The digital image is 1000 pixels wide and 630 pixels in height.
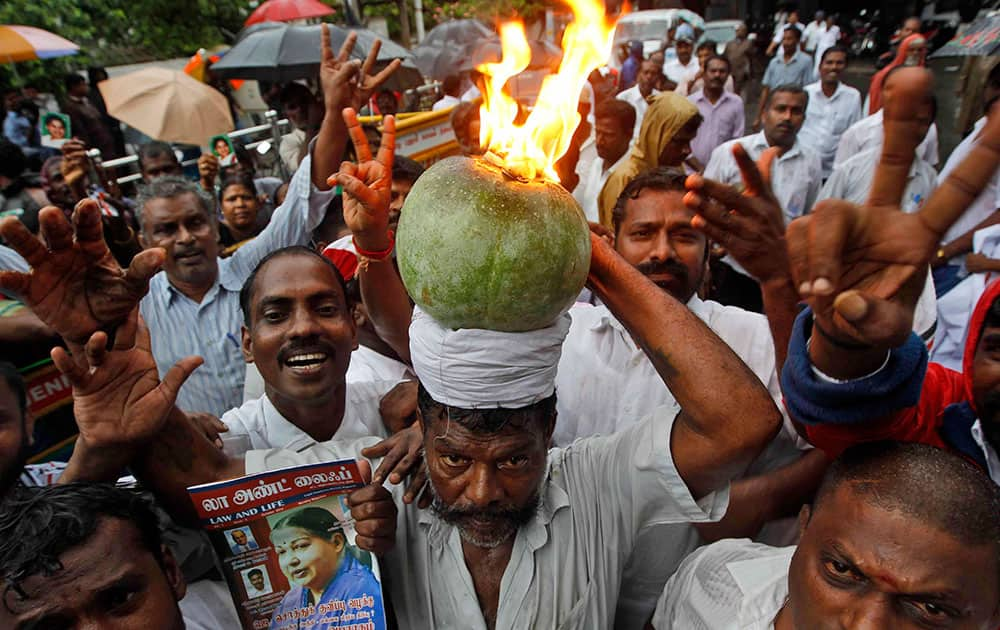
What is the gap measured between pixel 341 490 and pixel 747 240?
1314mm

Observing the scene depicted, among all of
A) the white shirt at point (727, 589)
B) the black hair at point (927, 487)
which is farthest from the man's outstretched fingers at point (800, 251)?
the white shirt at point (727, 589)

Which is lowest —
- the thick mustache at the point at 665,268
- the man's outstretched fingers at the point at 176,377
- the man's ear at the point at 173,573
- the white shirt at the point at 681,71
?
the white shirt at the point at 681,71

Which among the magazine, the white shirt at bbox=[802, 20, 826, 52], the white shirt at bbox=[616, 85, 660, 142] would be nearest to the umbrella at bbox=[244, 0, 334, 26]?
the white shirt at bbox=[616, 85, 660, 142]

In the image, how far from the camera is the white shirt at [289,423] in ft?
8.37

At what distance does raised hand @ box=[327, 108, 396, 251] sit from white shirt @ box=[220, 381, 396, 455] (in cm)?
72

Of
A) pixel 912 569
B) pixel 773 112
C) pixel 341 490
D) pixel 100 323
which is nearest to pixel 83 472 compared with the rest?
pixel 100 323

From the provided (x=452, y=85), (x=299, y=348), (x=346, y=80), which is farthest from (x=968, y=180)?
(x=452, y=85)

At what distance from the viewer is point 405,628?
6.53 ft

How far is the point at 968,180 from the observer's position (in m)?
1.35

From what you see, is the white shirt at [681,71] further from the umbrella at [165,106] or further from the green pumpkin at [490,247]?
the green pumpkin at [490,247]

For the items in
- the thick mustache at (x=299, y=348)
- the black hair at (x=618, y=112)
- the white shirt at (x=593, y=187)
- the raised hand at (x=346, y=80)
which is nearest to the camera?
the thick mustache at (x=299, y=348)

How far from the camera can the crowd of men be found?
4.97ft

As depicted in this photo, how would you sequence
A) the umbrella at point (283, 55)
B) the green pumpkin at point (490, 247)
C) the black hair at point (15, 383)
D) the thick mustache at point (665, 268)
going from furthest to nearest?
the umbrella at point (283, 55) < the thick mustache at point (665, 268) < the black hair at point (15, 383) < the green pumpkin at point (490, 247)

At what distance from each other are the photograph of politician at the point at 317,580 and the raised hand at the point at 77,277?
768 millimetres
